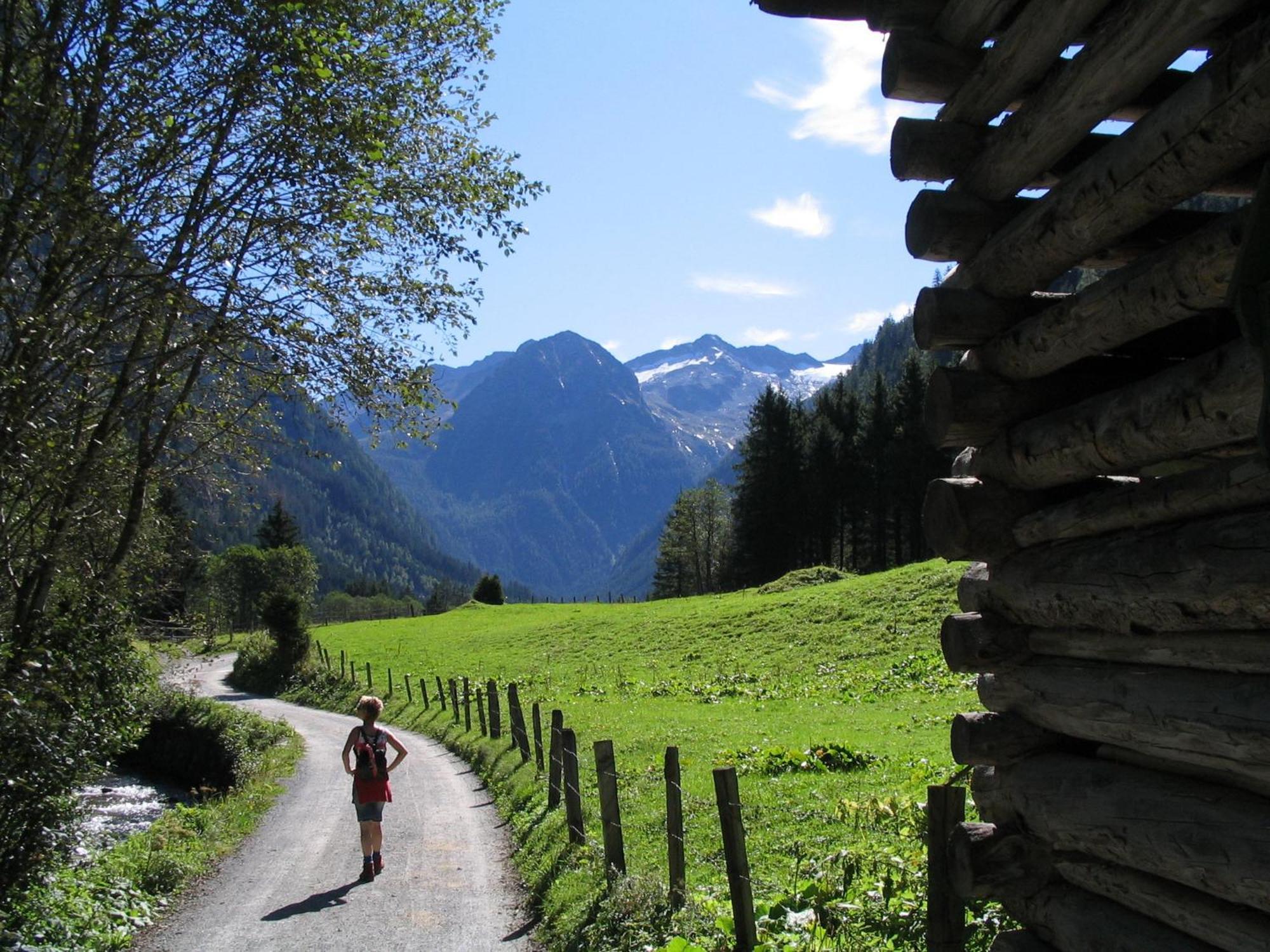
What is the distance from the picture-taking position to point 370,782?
11961 mm

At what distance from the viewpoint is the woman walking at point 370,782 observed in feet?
39.2

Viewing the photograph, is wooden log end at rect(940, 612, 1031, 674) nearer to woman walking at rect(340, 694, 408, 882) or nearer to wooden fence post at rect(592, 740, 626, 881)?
wooden fence post at rect(592, 740, 626, 881)

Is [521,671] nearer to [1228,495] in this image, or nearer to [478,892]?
[478,892]

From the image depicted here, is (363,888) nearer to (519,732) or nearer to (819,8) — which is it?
(519,732)

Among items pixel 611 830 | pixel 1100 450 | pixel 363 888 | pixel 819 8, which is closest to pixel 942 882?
pixel 1100 450

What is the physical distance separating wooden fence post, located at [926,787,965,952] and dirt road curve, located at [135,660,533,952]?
4839 millimetres

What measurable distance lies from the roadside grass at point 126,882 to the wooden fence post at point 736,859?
21.2ft

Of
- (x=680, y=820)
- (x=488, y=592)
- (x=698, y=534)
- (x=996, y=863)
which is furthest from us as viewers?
(x=698, y=534)

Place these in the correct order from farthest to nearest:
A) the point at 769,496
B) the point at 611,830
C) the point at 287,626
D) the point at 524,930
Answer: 1. the point at 769,496
2. the point at 287,626
3. the point at 611,830
4. the point at 524,930

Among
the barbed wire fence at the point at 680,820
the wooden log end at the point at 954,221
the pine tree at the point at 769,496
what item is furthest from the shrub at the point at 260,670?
the wooden log end at the point at 954,221

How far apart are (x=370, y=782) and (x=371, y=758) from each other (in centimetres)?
31

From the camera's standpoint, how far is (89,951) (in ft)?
30.1

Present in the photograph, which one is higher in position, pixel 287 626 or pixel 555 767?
pixel 287 626

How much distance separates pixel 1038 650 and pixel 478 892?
8068 millimetres
